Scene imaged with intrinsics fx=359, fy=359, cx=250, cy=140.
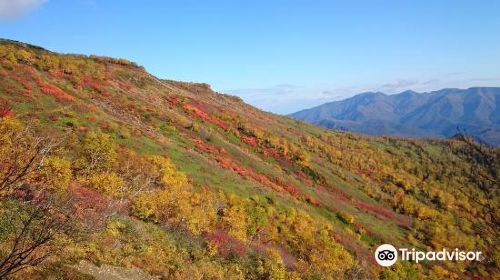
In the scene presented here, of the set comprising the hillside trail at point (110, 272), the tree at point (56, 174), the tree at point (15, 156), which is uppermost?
the tree at point (15, 156)

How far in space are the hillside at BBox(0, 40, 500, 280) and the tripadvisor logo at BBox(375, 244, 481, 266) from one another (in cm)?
124

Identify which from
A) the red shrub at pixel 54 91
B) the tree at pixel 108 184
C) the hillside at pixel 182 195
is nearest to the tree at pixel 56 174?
the hillside at pixel 182 195

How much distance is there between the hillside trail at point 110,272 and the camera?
14.5m

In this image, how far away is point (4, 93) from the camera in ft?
113

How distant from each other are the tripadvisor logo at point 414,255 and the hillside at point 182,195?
4.05 feet

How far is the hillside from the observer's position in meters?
13.7

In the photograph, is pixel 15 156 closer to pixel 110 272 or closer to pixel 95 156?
pixel 110 272

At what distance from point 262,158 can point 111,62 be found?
4332 cm

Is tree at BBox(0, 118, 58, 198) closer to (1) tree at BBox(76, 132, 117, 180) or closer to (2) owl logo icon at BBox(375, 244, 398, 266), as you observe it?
(1) tree at BBox(76, 132, 117, 180)

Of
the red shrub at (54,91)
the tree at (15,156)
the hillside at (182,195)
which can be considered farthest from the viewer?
the red shrub at (54,91)

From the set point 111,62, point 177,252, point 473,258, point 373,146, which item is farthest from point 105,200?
point 373,146

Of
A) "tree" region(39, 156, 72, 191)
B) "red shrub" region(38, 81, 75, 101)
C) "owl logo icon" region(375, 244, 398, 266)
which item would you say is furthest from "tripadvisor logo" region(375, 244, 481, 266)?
"red shrub" region(38, 81, 75, 101)

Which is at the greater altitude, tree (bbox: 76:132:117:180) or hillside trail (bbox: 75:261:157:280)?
tree (bbox: 76:132:117:180)

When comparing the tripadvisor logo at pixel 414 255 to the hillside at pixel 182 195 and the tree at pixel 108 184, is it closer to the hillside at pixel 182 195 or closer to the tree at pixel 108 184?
Result: the hillside at pixel 182 195
